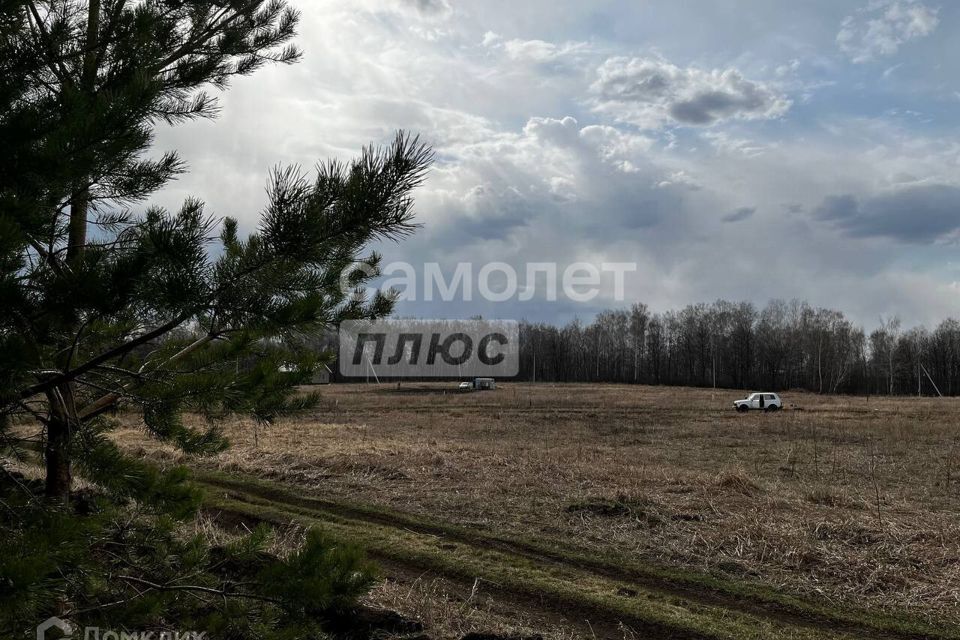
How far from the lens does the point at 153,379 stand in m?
3.29

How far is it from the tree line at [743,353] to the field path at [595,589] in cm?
7825

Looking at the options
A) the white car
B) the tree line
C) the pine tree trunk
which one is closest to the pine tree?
the pine tree trunk

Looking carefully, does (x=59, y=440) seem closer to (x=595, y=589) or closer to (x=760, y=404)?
(x=595, y=589)

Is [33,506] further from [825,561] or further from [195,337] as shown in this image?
[825,561]

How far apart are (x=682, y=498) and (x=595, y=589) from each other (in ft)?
13.0

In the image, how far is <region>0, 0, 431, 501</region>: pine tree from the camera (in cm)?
257

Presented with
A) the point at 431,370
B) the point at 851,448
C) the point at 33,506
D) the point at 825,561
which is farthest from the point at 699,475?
the point at 431,370

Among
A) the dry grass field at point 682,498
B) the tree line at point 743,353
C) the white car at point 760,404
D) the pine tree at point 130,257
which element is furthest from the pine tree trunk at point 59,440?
the tree line at point 743,353

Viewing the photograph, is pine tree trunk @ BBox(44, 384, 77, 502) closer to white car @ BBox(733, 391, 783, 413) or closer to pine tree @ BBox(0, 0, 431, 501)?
pine tree @ BBox(0, 0, 431, 501)

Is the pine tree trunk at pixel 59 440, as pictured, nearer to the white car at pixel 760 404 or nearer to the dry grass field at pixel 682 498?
the dry grass field at pixel 682 498

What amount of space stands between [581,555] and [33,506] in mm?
5674

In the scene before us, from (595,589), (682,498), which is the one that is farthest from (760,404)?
(595,589)

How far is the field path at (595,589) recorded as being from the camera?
17.8 ft

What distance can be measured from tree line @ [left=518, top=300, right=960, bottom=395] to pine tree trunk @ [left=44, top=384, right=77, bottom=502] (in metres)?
83.0
